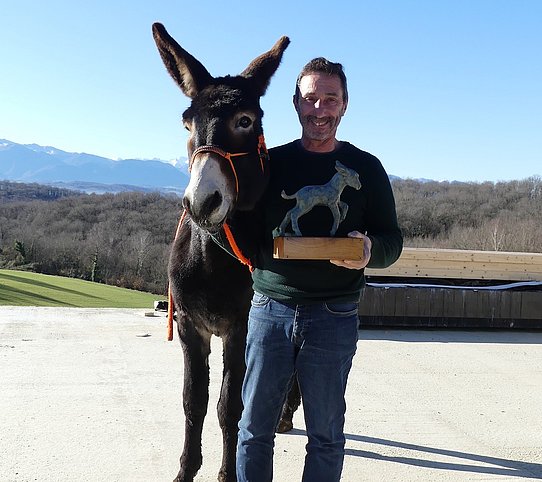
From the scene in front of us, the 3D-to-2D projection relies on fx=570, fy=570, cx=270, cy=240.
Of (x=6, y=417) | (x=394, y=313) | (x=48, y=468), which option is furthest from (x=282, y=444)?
(x=394, y=313)

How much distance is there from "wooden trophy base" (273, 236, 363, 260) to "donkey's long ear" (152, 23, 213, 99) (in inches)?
33.0

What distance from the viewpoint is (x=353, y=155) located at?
2244 mm

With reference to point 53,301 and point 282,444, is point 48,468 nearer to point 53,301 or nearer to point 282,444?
point 282,444

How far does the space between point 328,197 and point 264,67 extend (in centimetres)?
82

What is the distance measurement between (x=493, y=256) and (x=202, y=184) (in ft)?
22.1

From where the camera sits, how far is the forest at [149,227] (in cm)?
1345

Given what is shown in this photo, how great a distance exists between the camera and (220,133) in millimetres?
2164

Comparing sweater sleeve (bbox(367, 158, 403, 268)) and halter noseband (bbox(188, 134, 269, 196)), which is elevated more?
halter noseband (bbox(188, 134, 269, 196))

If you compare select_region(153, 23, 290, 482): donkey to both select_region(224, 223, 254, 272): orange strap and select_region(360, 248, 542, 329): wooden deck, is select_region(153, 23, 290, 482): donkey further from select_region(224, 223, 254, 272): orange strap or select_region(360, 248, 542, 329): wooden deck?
select_region(360, 248, 542, 329): wooden deck

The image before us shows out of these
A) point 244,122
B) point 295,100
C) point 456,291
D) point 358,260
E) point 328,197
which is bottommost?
point 456,291

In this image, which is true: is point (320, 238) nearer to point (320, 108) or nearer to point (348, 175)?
point (348, 175)

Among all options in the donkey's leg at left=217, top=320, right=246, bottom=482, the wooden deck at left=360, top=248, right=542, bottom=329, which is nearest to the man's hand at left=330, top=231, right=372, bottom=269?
the donkey's leg at left=217, top=320, right=246, bottom=482

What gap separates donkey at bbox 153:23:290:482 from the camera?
207 cm

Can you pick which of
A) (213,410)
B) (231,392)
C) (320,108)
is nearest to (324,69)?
(320,108)
